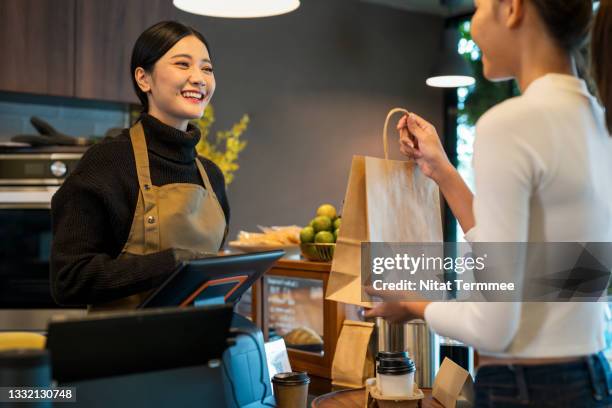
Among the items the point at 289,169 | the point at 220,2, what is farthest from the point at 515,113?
the point at 289,169

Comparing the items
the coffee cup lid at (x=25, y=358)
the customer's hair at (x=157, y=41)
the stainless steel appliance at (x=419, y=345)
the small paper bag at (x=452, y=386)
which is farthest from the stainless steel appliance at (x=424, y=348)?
the coffee cup lid at (x=25, y=358)

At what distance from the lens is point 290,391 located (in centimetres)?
168

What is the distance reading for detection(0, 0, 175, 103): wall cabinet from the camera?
3.49 meters

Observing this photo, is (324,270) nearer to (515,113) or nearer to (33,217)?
(515,113)

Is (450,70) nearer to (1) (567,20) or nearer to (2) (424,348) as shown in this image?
(2) (424,348)

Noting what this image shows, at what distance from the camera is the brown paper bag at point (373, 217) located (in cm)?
153

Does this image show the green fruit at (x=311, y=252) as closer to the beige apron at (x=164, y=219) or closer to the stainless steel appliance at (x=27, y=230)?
the beige apron at (x=164, y=219)

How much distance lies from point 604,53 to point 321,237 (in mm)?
1250

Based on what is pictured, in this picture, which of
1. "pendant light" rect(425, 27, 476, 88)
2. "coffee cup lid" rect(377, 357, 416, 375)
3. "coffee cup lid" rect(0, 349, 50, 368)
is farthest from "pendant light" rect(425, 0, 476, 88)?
"coffee cup lid" rect(0, 349, 50, 368)

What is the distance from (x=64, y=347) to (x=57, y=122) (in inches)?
131

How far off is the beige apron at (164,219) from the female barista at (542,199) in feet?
2.51

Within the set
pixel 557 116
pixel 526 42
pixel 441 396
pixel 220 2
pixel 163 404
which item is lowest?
pixel 441 396

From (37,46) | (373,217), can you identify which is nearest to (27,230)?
(37,46)

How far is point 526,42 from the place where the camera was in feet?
3.59
